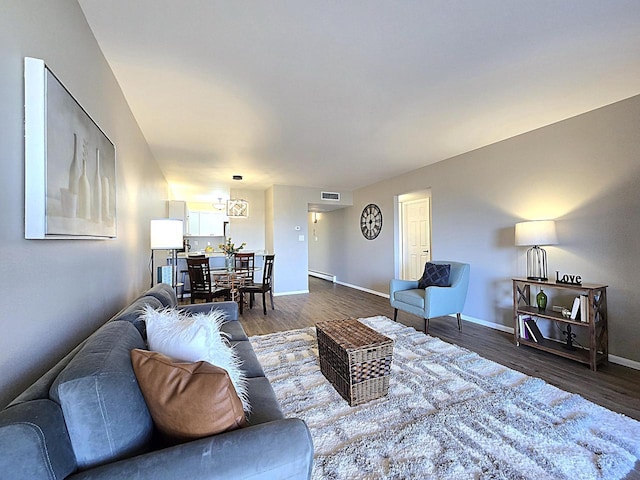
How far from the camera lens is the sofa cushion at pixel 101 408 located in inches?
29.9

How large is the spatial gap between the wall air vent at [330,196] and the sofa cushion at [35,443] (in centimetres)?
607

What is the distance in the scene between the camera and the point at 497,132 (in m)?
3.32

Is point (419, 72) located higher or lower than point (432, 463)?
higher

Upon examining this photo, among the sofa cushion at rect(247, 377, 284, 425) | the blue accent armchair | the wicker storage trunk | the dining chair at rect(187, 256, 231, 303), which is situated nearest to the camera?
the sofa cushion at rect(247, 377, 284, 425)

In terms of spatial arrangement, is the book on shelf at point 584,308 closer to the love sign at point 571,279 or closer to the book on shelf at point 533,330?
the love sign at point 571,279

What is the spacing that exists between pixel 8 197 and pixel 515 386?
122 inches

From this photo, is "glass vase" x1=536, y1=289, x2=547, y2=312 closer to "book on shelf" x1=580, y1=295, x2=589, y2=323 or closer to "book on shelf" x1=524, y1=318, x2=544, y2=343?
"book on shelf" x1=524, y1=318, x2=544, y2=343

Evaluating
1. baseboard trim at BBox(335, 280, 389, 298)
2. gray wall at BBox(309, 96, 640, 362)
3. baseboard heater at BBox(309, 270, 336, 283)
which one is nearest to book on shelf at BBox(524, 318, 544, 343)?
gray wall at BBox(309, 96, 640, 362)

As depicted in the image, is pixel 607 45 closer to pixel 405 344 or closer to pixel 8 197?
pixel 405 344

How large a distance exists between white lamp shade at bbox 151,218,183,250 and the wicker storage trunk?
184cm

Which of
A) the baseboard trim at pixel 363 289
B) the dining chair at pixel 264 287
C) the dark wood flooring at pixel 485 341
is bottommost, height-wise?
the dark wood flooring at pixel 485 341

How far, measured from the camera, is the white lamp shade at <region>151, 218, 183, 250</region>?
2.77 metres

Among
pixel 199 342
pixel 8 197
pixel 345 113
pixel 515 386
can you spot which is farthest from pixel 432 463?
pixel 345 113

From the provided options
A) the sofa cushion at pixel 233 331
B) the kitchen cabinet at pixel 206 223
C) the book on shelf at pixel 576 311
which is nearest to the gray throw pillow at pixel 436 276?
the book on shelf at pixel 576 311
